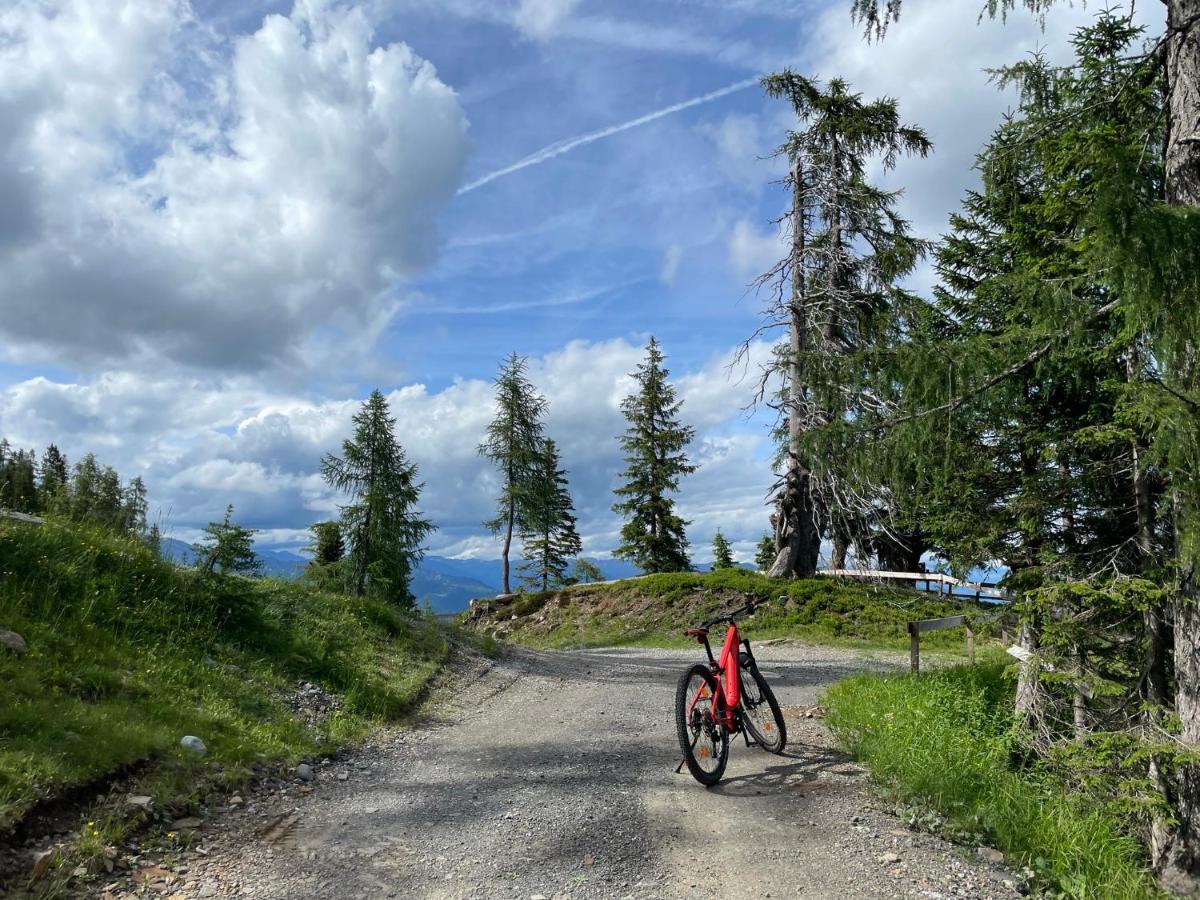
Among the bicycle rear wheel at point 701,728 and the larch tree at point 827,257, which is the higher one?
the larch tree at point 827,257

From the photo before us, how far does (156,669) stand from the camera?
732 centimetres

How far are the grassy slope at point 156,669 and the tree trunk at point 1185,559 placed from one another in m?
7.08

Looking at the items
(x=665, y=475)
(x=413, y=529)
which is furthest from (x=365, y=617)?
(x=665, y=475)

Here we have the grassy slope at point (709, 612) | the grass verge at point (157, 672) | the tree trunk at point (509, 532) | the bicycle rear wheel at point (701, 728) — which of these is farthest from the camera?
the tree trunk at point (509, 532)

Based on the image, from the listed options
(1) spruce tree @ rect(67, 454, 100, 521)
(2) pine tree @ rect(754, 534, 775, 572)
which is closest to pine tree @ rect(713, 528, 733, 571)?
(2) pine tree @ rect(754, 534, 775, 572)

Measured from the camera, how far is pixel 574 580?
40.5 meters

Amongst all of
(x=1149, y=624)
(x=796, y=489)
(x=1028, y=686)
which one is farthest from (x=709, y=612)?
(x=1149, y=624)

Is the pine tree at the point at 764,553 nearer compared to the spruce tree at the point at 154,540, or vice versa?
the spruce tree at the point at 154,540

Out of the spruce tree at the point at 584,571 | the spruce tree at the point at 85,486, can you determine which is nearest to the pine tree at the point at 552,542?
the spruce tree at the point at 584,571

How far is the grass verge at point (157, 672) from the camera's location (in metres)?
5.36

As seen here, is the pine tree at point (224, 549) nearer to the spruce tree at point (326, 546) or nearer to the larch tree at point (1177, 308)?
the larch tree at point (1177, 308)

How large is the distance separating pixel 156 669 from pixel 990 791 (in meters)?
7.63

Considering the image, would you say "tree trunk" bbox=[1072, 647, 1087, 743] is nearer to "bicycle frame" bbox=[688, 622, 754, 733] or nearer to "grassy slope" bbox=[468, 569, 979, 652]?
"bicycle frame" bbox=[688, 622, 754, 733]

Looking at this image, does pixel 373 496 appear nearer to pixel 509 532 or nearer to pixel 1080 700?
pixel 509 532
